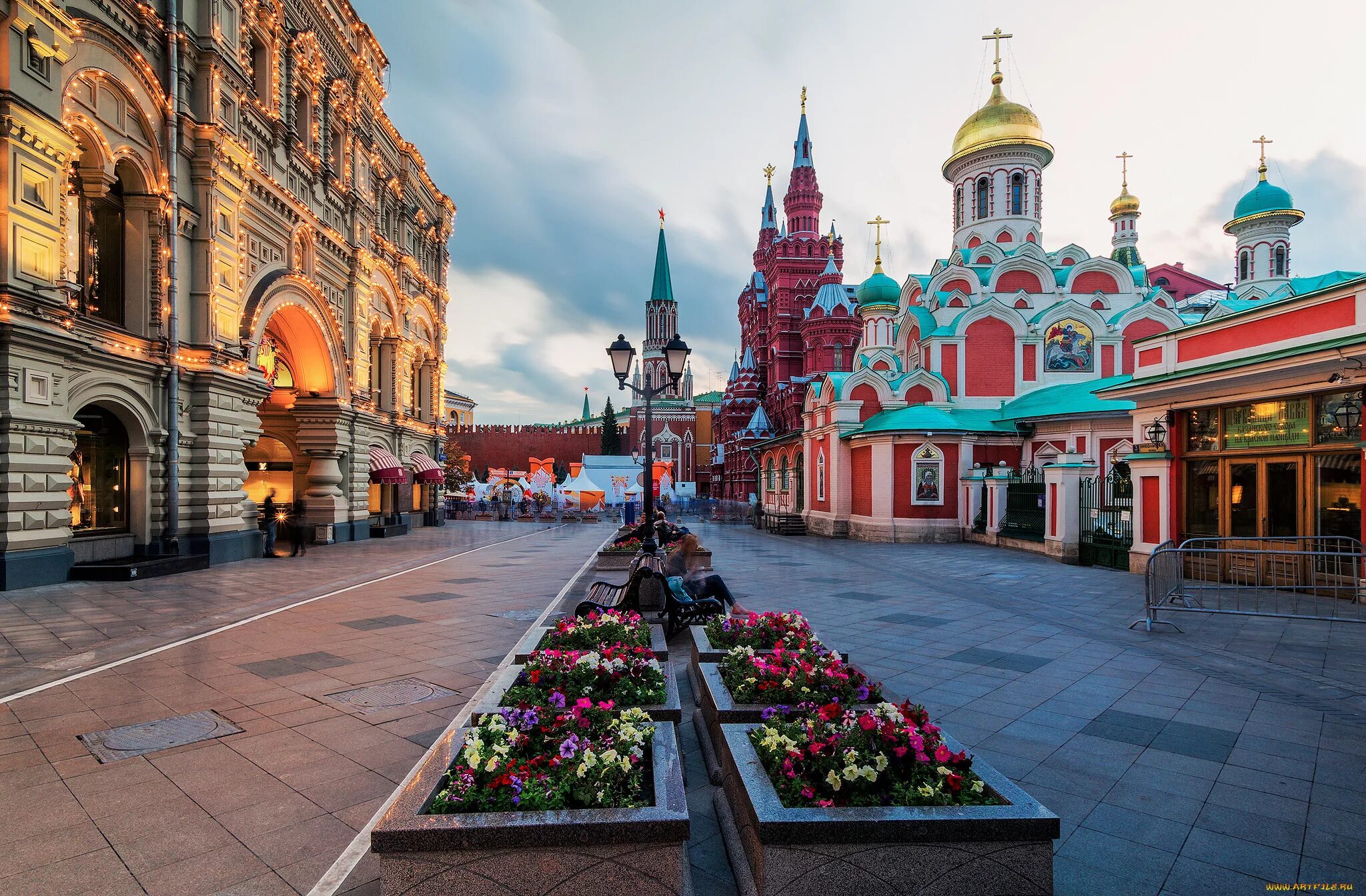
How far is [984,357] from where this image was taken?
26.3m

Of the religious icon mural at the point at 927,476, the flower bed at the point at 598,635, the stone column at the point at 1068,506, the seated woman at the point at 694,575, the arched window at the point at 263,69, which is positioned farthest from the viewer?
the religious icon mural at the point at 927,476

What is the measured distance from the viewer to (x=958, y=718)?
5.45 m

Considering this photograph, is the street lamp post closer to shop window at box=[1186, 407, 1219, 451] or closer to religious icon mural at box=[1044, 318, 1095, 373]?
shop window at box=[1186, 407, 1219, 451]

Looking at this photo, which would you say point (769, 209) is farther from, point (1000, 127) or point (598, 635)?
point (598, 635)

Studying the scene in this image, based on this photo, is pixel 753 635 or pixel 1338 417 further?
pixel 1338 417

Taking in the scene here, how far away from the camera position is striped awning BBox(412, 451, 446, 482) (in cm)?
2938

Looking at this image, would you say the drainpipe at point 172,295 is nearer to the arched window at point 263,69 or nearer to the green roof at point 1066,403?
the arched window at point 263,69

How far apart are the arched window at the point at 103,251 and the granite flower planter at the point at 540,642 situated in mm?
12676

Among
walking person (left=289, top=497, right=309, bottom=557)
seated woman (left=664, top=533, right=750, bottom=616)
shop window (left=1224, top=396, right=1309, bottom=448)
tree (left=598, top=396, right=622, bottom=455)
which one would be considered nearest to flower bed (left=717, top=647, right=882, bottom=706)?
seated woman (left=664, top=533, right=750, bottom=616)

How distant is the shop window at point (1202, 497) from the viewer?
504 inches

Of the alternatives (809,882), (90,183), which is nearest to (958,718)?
(809,882)

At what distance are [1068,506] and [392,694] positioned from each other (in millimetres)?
16079

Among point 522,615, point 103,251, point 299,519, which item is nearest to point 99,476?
point 103,251

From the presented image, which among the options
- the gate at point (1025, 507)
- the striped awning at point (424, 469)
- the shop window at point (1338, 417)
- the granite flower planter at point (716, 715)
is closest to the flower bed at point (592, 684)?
the granite flower planter at point (716, 715)
